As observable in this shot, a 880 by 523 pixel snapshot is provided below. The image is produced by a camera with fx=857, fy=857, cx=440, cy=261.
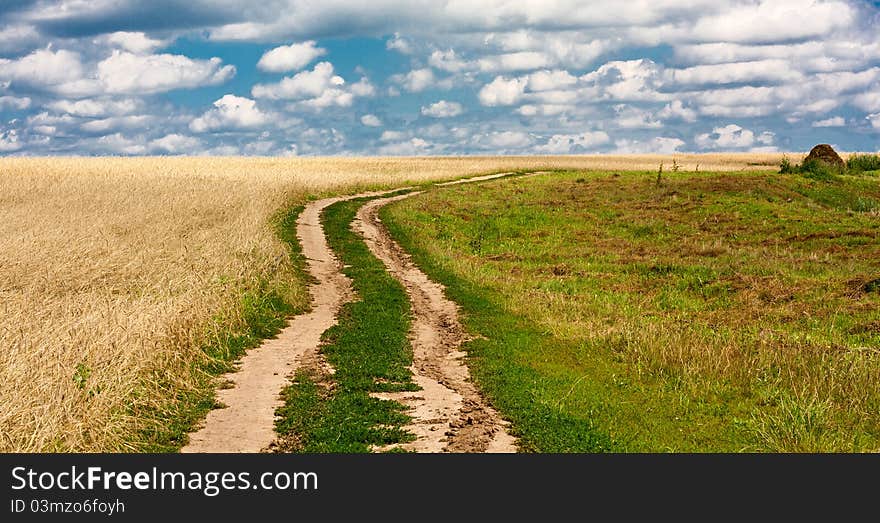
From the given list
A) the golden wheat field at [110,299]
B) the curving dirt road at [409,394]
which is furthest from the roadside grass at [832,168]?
the curving dirt road at [409,394]

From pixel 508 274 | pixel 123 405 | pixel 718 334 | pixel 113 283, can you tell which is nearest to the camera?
pixel 123 405

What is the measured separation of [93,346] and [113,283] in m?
6.77

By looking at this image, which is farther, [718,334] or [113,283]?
[113,283]

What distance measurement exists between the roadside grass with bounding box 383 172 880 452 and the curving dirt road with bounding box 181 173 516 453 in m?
0.47

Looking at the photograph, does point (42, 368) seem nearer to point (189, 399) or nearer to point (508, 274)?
point (189, 399)

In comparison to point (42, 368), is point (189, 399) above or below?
below

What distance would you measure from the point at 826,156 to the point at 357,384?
58240mm

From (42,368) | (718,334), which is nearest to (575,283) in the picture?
(718,334)

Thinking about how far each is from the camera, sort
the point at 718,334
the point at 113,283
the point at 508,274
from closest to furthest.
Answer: the point at 718,334
the point at 113,283
the point at 508,274

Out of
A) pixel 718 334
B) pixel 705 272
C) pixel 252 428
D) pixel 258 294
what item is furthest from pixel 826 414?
pixel 705 272

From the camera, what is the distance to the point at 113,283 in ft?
60.2

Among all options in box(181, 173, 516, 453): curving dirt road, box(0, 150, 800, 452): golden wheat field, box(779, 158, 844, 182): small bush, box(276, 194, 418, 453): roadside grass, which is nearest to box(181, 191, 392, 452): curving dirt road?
box(181, 173, 516, 453): curving dirt road

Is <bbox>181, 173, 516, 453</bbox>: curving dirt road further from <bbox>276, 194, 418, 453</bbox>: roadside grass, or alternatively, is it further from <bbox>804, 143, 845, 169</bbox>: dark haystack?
<bbox>804, 143, 845, 169</bbox>: dark haystack

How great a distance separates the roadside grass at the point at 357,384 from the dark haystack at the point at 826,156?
4906 centimetres
